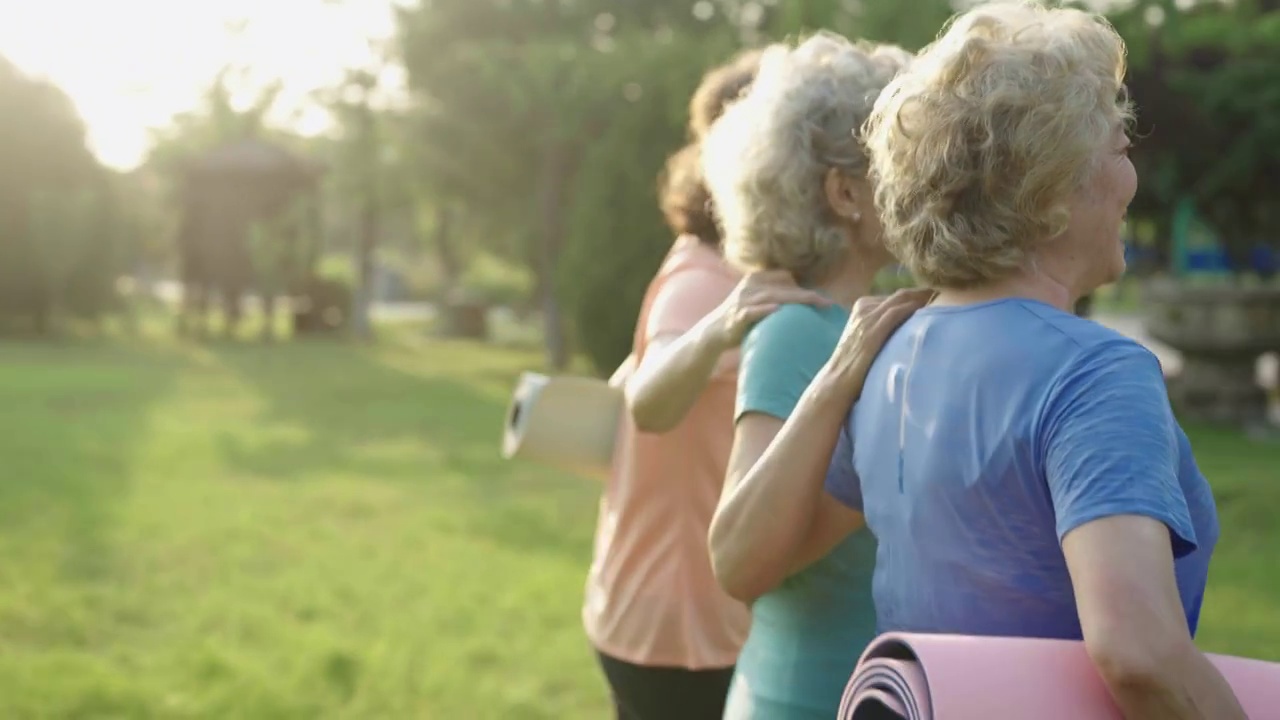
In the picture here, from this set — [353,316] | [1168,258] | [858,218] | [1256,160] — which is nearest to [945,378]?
[858,218]

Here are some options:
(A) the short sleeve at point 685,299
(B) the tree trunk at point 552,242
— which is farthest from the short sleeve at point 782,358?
(B) the tree trunk at point 552,242

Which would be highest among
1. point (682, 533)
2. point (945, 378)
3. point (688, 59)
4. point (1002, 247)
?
point (688, 59)

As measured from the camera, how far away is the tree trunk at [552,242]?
24688mm

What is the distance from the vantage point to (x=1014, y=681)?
154cm

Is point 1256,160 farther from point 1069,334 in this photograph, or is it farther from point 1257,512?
point 1069,334

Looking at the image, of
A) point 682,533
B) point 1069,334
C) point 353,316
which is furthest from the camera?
point 353,316

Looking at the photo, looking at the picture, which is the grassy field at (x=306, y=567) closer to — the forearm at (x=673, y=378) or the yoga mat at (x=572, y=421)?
the yoga mat at (x=572, y=421)

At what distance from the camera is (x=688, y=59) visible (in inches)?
770

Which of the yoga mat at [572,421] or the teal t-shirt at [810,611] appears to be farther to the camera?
the yoga mat at [572,421]

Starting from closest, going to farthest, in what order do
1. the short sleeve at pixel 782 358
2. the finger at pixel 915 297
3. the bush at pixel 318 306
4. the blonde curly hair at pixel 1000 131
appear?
the blonde curly hair at pixel 1000 131 → the finger at pixel 915 297 → the short sleeve at pixel 782 358 → the bush at pixel 318 306

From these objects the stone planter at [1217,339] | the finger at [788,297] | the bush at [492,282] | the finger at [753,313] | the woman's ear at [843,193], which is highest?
the woman's ear at [843,193]

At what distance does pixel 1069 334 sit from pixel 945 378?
6.3 inches

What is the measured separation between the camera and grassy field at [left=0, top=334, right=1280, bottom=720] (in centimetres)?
626

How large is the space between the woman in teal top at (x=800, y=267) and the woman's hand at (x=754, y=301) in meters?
0.03
